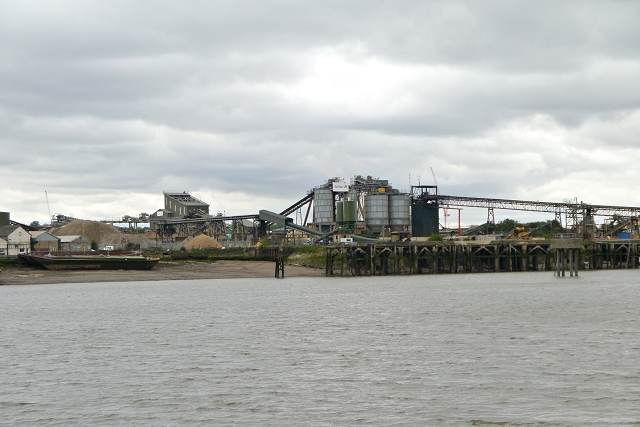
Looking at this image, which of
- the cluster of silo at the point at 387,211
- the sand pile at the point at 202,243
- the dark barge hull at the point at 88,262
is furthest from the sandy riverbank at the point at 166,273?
the sand pile at the point at 202,243

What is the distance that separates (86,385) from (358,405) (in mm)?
10515

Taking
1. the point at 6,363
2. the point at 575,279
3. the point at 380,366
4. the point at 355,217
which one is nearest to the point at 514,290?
the point at 575,279

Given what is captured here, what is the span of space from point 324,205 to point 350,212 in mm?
8397

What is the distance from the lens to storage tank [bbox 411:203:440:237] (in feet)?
578

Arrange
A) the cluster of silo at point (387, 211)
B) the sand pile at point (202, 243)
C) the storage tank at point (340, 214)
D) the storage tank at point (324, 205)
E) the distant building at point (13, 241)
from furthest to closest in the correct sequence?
the storage tank at point (324, 205) → the sand pile at point (202, 243) → the storage tank at point (340, 214) → the cluster of silo at point (387, 211) → the distant building at point (13, 241)

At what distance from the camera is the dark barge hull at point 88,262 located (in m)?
111

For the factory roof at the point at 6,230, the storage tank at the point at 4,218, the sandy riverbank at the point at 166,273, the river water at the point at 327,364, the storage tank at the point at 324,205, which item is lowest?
the river water at the point at 327,364

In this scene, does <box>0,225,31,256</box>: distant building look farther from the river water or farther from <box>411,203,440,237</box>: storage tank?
the river water

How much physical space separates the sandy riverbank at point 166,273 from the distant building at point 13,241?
1246 inches

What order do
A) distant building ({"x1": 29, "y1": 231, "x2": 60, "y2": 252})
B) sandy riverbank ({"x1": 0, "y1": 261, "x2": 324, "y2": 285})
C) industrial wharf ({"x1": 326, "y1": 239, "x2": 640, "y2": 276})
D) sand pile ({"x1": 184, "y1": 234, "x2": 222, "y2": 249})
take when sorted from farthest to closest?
sand pile ({"x1": 184, "y1": 234, "x2": 222, "y2": 249}) < distant building ({"x1": 29, "y1": 231, "x2": 60, "y2": 252}) < industrial wharf ({"x1": 326, "y1": 239, "x2": 640, "y2": 276}) < sandy riverbank ({"x1": 0, "y1": 261, "x2": 324, "y2": 285})

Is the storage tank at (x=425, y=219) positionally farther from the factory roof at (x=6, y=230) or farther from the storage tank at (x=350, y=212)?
the factory roof at (x=6, y=230)

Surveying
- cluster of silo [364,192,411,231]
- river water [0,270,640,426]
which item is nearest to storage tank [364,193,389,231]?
cluster of silo [364,192,411,231]

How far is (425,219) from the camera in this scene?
176 meters

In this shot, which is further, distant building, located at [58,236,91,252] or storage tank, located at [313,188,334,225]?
storage tank, located at [313,188,334,225]
